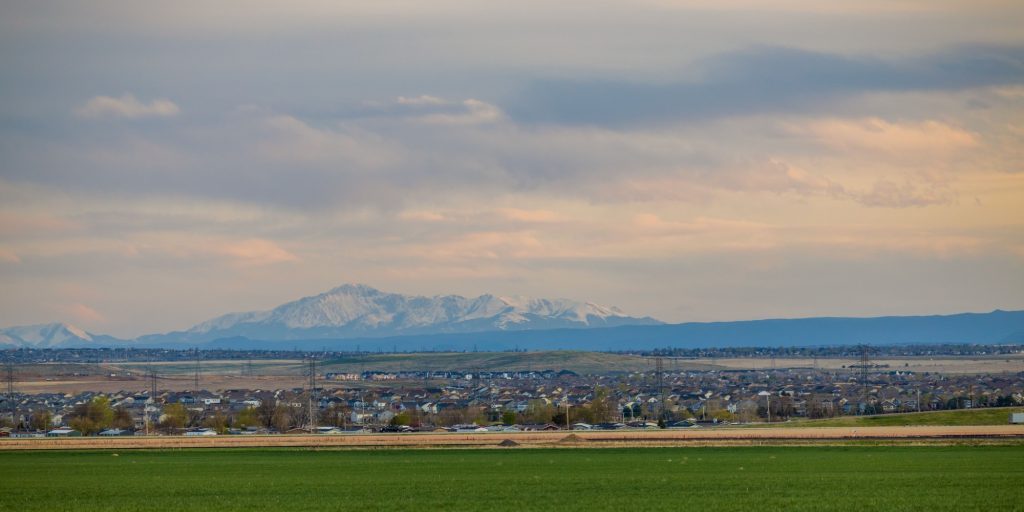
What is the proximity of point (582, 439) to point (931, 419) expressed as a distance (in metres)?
37.0

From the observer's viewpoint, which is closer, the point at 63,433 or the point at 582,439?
the point at 582,439

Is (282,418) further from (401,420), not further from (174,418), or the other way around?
(401,420)

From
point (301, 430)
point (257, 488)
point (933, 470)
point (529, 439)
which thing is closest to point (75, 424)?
point (301, 430)

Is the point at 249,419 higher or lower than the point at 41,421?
lower

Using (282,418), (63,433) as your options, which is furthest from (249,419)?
(63,433)

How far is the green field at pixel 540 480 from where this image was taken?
45.2 metres

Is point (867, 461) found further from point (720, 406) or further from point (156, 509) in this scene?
point (720, 406)

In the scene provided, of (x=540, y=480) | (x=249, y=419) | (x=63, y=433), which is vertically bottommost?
(x=63, y=433)

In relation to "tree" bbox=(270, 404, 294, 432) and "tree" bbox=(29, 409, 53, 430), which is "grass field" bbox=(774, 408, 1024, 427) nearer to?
"tree" bbox=(270, 404, 294, 432)

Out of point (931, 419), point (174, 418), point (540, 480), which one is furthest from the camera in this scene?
point (174, 418)

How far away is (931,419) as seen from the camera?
11862 centimetres

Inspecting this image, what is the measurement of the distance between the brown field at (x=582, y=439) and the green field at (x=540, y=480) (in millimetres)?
11399

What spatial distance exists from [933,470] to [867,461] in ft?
27.6

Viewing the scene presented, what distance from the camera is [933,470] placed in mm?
59219
